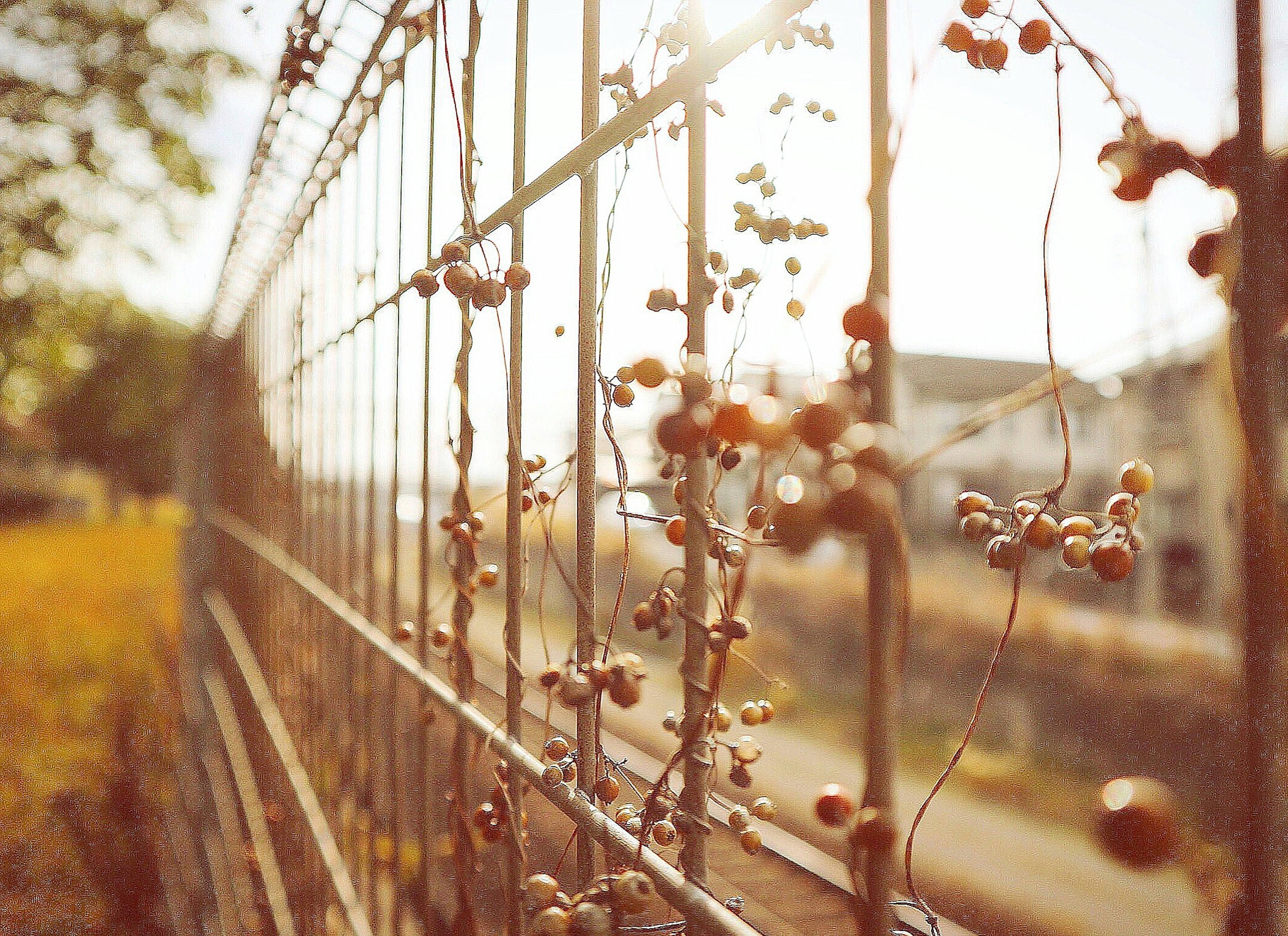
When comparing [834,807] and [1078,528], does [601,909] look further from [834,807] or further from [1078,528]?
[1078,528]

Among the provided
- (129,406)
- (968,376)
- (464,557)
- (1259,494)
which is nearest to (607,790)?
(464,557)

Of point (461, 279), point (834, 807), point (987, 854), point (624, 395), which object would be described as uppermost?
point (461, 279)

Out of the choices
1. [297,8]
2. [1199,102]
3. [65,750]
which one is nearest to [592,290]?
[1199,102]

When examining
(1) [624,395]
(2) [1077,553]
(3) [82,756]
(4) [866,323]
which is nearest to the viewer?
(4) [866,323]

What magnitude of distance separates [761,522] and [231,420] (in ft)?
21.4

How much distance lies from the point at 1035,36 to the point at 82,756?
7.89m

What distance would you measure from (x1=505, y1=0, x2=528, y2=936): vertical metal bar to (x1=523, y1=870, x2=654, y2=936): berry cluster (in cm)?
33

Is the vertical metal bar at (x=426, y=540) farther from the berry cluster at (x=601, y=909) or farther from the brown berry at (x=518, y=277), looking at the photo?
the berry cluster at (x=601, y=909)

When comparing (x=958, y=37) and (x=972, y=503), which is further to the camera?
(x=972, y=503)

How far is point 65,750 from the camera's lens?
6.71 meters

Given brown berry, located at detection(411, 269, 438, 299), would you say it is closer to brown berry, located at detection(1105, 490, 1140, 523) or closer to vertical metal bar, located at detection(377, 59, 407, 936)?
vertical metal bar, located at detection(377, 59, 407, 936)

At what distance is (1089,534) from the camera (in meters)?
0.61

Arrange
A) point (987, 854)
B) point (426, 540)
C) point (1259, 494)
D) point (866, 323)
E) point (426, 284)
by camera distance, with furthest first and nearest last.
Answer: point (987, 854) < point (426, 540) < point (426, 284) < point (866, 323) < point (1259, 494)

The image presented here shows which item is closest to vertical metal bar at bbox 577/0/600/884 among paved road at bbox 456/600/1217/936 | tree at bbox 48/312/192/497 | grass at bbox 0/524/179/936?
grass at bbox 0/524/179/936
